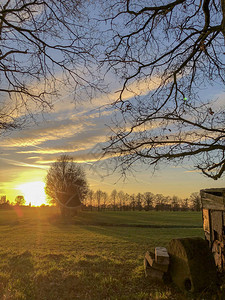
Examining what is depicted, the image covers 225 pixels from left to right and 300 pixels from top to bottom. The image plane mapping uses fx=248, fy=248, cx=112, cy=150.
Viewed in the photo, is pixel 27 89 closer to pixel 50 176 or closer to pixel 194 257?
pixel 194 257

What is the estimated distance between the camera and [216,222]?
22.0ft

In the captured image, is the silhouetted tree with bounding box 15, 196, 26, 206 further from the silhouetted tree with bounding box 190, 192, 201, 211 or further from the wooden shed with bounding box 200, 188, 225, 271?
the wooden shed with bounding box 200, 188, 225, 271

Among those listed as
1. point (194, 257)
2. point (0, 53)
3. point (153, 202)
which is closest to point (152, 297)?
point (194, 257)

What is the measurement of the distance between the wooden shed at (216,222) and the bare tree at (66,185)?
128 feet

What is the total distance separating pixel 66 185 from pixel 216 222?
132 feet

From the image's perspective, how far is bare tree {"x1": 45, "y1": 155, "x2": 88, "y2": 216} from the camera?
4522 cm

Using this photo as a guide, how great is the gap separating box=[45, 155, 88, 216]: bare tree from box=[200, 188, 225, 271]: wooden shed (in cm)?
3891

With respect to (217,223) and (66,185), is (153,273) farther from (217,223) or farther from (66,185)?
(66,185)

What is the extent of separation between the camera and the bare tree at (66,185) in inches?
1780

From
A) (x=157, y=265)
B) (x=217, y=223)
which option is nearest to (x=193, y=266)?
(x=157, y=265)

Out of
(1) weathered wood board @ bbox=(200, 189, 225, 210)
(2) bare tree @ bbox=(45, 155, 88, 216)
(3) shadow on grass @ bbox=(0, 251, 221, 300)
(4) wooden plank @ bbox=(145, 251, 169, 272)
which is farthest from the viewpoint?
(2) bare tree @ bbox=(45, 155, 88, 216)

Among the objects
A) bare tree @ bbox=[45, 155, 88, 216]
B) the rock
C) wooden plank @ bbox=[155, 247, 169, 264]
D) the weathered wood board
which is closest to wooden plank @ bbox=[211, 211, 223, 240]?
the weathered wood board

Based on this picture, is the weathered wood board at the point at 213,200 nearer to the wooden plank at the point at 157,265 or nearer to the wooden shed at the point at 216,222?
the wooden shed at the point at 216,222

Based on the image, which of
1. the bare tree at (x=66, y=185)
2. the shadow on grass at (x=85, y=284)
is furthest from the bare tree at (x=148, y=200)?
the shadow on grass at (x=85, y=284)
